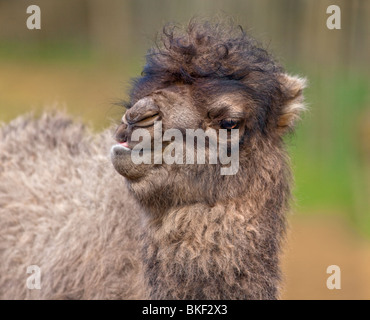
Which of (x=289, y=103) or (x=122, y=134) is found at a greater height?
(x=289, y=103)

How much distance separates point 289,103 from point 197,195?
84cm

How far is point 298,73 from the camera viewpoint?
9062mm

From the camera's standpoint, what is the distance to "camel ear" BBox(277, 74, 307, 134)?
12.4 ft

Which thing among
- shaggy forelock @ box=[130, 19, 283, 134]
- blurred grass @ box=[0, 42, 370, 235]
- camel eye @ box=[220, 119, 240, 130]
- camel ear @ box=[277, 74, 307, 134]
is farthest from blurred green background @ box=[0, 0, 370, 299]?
camel eye @ box=[220, 119, 240, 130]

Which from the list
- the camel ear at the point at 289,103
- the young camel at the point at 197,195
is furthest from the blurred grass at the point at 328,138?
the camel ear at the point at 289,103

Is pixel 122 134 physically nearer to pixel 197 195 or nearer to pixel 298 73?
pixel 197 195

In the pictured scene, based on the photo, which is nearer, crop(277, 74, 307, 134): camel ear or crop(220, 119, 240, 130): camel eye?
crop(220, 119, 240, 130): camel eye

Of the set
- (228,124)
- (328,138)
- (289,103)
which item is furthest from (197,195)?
(328,138)

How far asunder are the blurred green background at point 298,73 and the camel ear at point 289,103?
2.20 metres

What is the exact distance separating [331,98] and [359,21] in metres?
1.33

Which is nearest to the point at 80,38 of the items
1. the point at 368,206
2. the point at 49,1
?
the point at 49,1

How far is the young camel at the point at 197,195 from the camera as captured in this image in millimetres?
3336

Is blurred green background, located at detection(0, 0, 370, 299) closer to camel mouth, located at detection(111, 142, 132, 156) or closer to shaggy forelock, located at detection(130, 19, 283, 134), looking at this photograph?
shaggy forelock, located at detection(130, 19, 283, 134)

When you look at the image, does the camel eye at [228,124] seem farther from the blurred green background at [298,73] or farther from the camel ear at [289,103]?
the blurred green background at [298,73]
